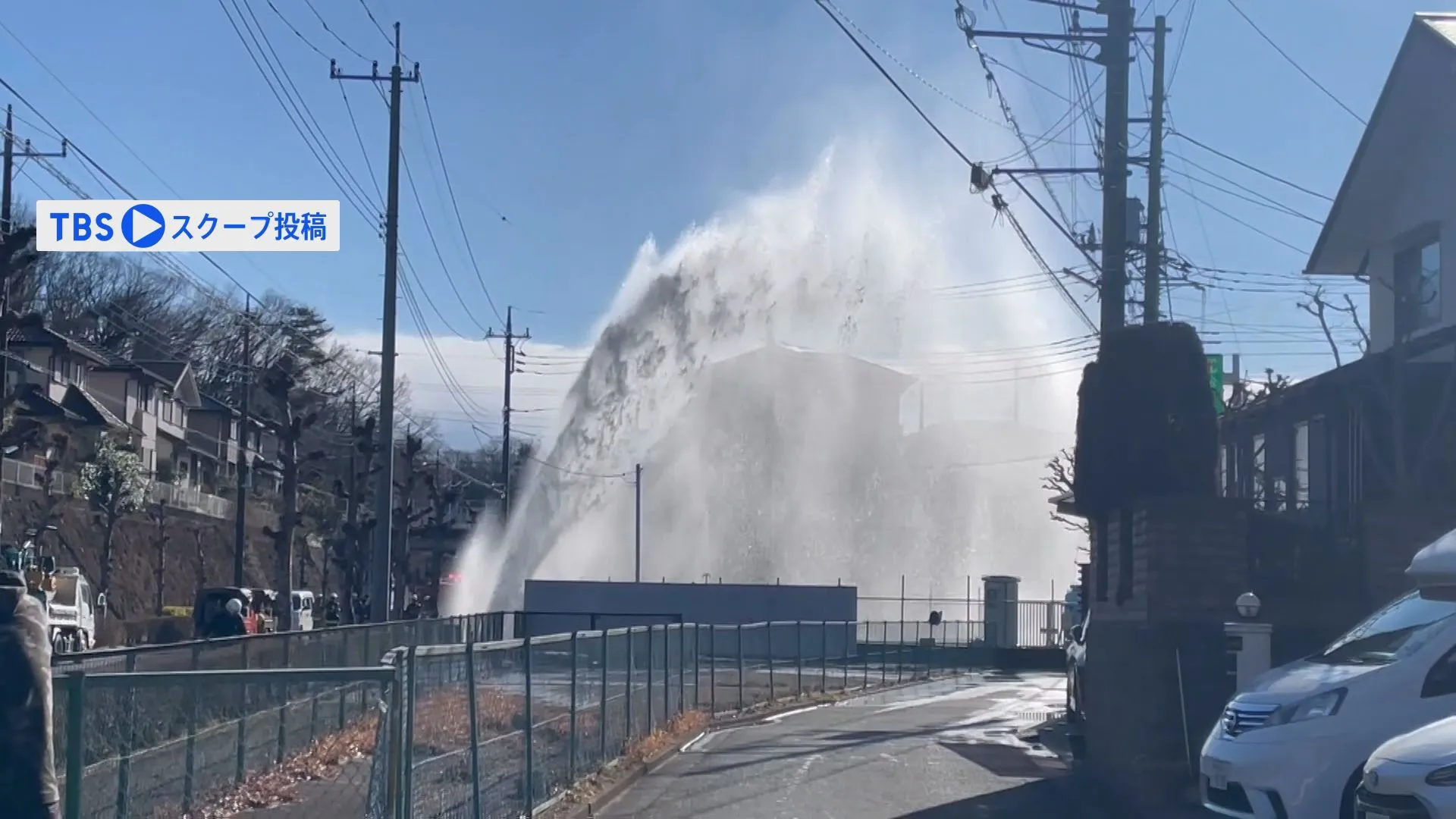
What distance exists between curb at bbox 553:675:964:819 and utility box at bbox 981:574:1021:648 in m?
9.21

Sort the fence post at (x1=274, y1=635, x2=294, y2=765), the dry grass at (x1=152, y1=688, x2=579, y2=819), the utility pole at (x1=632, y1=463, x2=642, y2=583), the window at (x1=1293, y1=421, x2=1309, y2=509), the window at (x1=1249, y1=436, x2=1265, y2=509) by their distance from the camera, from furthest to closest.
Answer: the utility pole at (x1=632, y1=463, x2=642, y2=583)
the window at (x1=1249, y1=436, x2=1265, y2=509)
the window at (x1=1293, y1=421, x2=1309, y2=509)
the fence post at (x1=274, y1=635, x2=294, y2=765)
the dry grass at (x1=152, y1=688, x2=579, y2=819)

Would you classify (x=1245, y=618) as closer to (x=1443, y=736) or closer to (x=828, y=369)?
(x=1443, y=736)

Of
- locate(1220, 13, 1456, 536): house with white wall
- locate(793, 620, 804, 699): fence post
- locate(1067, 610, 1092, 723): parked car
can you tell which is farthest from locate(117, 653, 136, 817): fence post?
locate(793, 620, 804, 699): fence post

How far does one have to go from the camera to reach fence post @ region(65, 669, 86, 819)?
750 centimetres

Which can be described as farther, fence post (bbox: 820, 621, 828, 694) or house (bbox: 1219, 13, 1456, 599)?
fence post (bbox: 820, 621, 828, 694)

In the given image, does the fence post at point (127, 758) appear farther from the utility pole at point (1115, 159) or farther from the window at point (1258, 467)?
the window at point (1258, 467)

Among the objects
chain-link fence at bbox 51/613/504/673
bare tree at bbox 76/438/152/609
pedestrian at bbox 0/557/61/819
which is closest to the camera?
pedestrian at bbox 0/557/61/819

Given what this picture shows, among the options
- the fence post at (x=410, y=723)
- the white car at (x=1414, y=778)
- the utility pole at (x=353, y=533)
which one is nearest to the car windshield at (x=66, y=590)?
the utility pole at (x=353, y=533)

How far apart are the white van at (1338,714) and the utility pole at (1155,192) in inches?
461

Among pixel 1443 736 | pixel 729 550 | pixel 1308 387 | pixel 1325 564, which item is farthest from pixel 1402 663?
pixel 729 550

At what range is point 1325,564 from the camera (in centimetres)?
1602

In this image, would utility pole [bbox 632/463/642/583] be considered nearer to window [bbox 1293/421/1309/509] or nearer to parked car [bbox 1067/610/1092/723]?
window [bbox 1293/421/1309/509]

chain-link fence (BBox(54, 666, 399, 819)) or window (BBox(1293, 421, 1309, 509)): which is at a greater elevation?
window (BBox(1293, 421, 1309, 509))

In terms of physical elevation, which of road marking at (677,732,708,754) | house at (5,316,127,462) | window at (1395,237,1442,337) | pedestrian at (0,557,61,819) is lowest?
road marking at (677,732,708,754)
